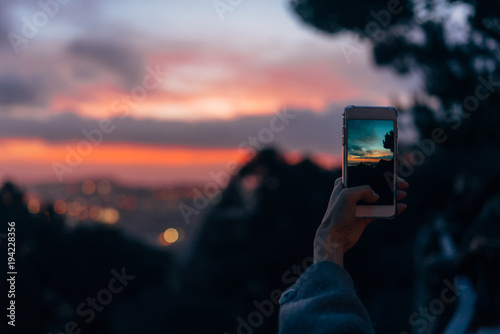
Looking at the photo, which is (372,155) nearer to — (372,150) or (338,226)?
(372,150)

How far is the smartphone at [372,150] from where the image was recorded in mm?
1773

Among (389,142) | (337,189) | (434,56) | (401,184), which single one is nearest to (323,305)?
(337,189)

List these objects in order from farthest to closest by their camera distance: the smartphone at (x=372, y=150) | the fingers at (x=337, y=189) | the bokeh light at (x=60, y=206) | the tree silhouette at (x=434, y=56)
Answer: the bokeh light at (x=60, y=206)
the tree silhouette at (x=434, y=56)
the smartphone at (x=372, y=150)
the fingers at (x=337, y=189)

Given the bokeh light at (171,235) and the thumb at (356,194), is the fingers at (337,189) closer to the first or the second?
the thumb at (356,194)

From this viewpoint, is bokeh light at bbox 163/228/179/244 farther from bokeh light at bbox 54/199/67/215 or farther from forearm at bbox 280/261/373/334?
forearm at bbox 280/261/373/334

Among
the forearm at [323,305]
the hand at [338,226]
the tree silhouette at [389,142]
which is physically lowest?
the forearm at [323,305]

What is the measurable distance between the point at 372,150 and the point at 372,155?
0.06 feet

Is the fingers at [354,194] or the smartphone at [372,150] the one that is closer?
the fingers at [354,194]

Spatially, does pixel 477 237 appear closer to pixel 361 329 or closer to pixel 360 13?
pixel 361 329

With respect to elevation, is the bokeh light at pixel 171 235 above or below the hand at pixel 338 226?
below

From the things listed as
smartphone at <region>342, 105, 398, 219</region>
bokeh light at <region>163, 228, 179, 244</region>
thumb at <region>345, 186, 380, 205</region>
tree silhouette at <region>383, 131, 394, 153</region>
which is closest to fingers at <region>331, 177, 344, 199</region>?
smartphone at <region>342, 105, 398, 219</region>

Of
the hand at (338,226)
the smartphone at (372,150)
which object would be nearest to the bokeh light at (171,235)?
the smartphone at (372,150)

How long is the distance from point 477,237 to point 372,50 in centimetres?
590

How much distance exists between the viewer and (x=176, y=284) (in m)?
28.7
